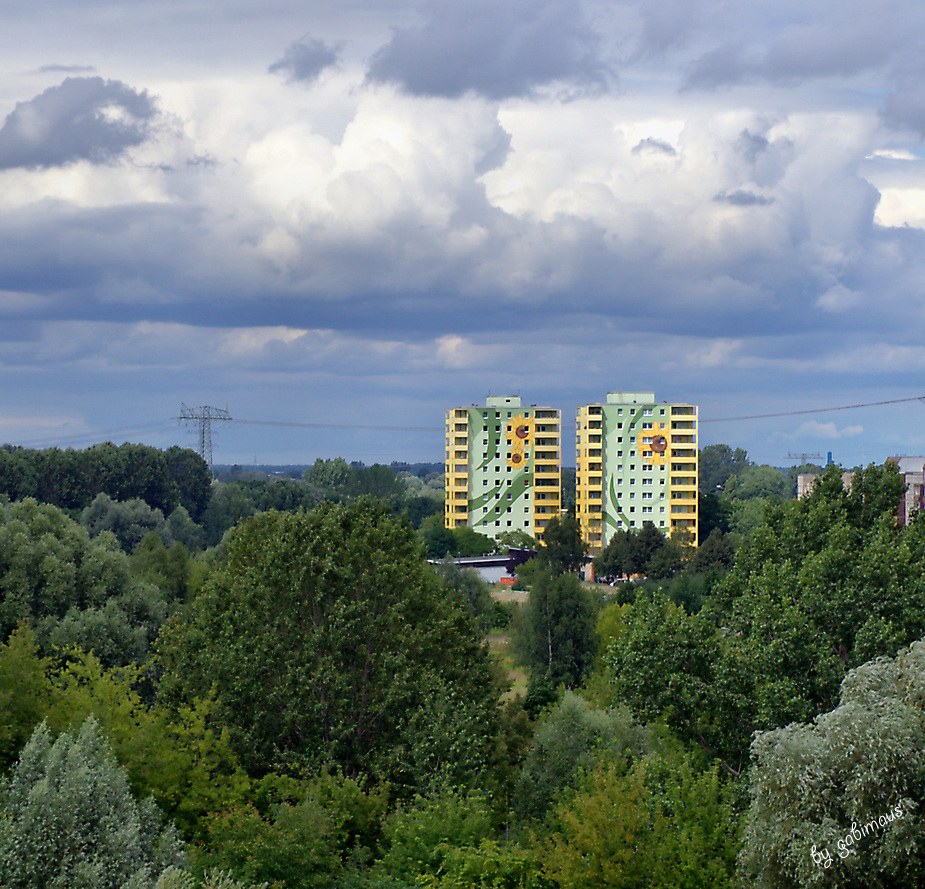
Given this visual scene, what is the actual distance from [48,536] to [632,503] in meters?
107

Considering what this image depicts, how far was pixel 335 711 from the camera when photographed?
3058 centimetres

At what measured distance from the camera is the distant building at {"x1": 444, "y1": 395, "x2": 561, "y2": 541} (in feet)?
483

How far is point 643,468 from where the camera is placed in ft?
471

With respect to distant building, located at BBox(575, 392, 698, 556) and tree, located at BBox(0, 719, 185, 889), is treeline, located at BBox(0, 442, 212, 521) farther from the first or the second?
tree, located at BBox(0, 719, 185, 889)

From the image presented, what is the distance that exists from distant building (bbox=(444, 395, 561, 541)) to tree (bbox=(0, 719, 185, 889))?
12410 cm

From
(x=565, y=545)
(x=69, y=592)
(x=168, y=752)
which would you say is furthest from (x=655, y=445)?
(x=168, y=752)

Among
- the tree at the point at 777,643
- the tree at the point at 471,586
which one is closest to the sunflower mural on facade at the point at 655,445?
the tree at the point at 471,586

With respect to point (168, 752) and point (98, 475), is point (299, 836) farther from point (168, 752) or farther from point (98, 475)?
point (98, 475)

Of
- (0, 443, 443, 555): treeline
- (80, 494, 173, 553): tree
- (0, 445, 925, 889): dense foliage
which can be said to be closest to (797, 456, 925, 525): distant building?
(0, 445, 925, 889): dense foliage

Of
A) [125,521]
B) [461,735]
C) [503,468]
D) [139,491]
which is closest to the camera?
[461,735]

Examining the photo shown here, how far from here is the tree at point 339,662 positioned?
98.1 feet

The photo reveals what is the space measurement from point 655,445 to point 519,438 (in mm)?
19719


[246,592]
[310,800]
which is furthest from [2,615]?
[310,800]

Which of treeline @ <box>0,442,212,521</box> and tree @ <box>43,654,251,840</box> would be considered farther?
treeline @ <box>0,442,212,521</box>
